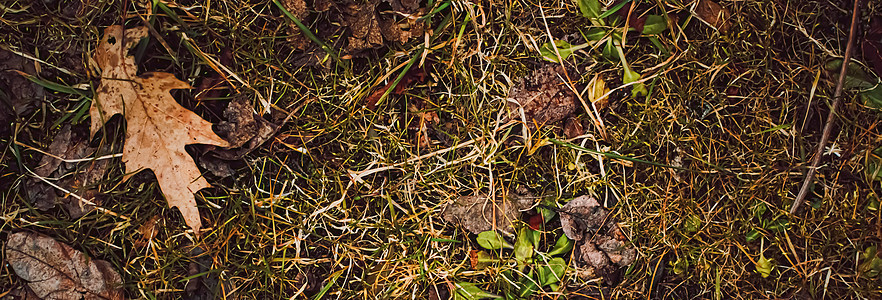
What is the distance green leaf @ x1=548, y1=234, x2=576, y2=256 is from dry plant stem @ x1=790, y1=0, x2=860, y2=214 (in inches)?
33.5

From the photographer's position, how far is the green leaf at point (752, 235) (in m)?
1.96

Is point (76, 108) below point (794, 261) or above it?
above

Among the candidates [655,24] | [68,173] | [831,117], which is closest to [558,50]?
[655,24]

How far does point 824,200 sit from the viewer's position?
1964mm

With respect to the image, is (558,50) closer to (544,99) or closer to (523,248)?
(544,99)

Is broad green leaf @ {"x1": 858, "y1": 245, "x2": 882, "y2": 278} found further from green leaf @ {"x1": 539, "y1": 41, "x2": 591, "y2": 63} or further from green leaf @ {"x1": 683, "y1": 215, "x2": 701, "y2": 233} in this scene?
green leaf @ {"x1": 539, "y1": 41, "x2": 591, "y2": 63}

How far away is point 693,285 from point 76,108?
7.79ft

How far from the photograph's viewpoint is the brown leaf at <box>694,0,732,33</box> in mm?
1938

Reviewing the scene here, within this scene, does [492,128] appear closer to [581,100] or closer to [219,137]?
[581,100]

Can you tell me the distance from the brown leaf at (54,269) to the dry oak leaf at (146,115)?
1.25 ft

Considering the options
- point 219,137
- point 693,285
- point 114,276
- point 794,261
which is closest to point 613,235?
point 693,285

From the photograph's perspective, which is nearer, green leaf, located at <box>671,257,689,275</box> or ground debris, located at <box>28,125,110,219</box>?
ground debris, located at <box>28,125,110,219</box>

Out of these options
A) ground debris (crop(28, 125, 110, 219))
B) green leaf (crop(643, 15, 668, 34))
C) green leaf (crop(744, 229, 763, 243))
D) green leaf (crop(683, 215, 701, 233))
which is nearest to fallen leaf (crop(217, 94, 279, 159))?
ground debris (crop(28, 125, 110, 219))

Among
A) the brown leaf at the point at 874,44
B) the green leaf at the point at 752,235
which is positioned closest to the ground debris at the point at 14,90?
the green leaf at the point at 752,235
